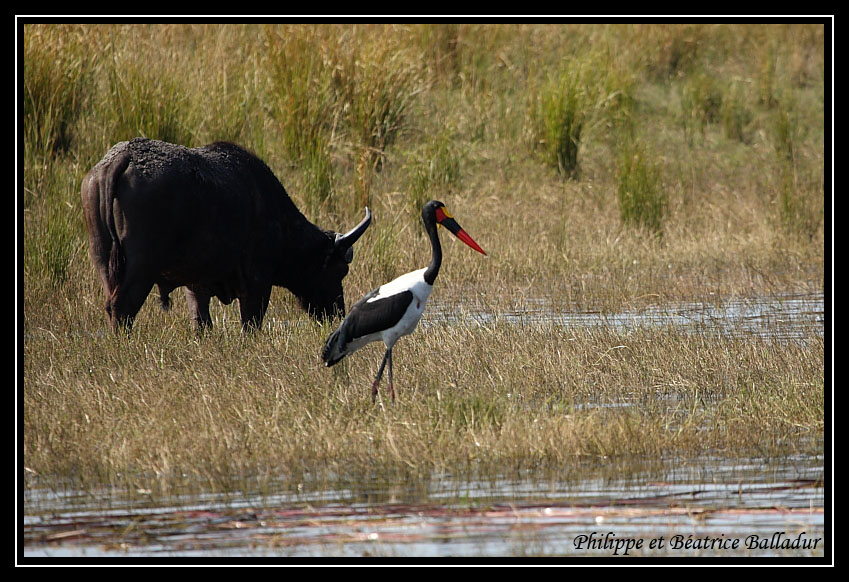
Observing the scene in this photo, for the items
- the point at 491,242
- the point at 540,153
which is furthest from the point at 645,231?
the point at 540,153

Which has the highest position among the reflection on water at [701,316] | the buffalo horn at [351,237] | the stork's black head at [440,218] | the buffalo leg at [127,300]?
the stork's black head at [440,218]

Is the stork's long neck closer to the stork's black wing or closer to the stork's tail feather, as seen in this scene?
the stork's black wing

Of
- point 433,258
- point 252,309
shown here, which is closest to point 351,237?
point 252,309

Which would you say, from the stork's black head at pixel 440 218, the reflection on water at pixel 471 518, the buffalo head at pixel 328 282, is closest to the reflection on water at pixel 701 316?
the buffalo head at pixel 328 282

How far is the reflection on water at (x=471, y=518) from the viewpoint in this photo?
4.47 m

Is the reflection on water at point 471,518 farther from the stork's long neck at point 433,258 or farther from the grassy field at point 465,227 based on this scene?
the stork's long neck at point 433,258

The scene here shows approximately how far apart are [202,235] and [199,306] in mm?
858

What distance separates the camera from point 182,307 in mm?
9703

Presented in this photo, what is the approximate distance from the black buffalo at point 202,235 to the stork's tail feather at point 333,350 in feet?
5.45

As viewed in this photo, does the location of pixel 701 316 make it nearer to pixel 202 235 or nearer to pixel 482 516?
pixel 202 235

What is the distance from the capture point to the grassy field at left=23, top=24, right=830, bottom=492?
5.87 m

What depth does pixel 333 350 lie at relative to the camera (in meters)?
6.85
